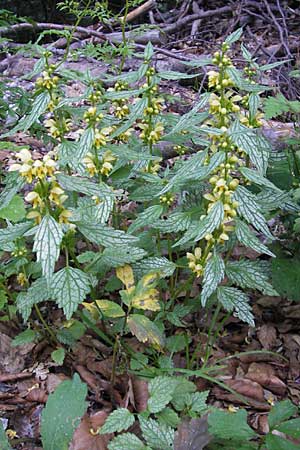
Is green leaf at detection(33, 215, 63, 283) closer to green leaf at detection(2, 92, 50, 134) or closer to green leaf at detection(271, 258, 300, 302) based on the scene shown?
green leaf at detection(2, 92, 50, 134)

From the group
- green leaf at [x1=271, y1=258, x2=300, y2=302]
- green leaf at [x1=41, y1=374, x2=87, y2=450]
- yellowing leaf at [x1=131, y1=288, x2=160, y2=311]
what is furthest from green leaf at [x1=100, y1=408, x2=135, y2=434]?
green leaf at [x1=271, y1=258, x2=300, y2=302]

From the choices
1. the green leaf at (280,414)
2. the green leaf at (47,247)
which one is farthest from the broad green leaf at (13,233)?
the green leaf at (280,414)

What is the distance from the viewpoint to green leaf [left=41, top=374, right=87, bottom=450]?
1.45 m

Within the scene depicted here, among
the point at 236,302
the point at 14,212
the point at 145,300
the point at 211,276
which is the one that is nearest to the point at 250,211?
the point at 211,276

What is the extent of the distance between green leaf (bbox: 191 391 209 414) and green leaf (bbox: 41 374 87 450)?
42cm

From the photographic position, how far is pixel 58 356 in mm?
1947

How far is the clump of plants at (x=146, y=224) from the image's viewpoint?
58.0 inches

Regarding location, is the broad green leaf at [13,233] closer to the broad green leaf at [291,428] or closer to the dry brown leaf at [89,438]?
the dry brown leaf at [89,438]

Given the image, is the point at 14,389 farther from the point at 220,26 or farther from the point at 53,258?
the point at 220,26

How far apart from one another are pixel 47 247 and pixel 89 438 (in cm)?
76

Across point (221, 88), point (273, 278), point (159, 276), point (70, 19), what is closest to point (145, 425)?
point (159, 276)

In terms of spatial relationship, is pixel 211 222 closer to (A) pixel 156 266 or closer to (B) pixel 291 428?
(A) pixel 156 266

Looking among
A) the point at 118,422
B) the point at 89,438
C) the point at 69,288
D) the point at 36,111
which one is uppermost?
the point at 36,111

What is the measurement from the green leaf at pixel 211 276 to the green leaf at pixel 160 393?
0.29m
